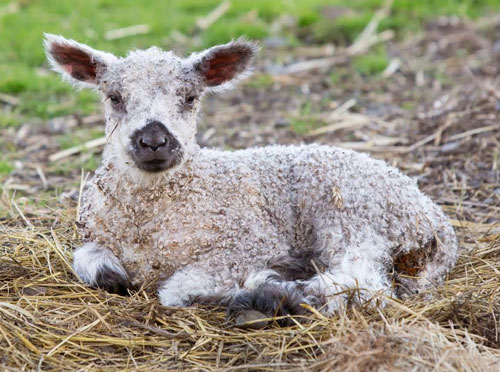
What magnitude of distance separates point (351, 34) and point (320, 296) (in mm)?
8716

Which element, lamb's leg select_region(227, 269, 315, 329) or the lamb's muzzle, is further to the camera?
the lamb's muzzle

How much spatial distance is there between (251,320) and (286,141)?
4218 millimetres

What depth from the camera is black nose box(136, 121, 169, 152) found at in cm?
451

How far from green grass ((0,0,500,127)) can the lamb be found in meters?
5.27

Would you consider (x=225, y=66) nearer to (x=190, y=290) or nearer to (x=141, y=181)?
(x=141, y=181)

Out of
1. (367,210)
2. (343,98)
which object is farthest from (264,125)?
(367,210)

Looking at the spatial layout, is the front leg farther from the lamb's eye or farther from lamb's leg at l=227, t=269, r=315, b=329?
the lamb's eye

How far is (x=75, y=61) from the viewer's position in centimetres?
519

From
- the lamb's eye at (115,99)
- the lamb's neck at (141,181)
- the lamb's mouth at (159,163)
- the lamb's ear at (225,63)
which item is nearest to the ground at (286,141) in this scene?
the lamb's neck at (141,181)

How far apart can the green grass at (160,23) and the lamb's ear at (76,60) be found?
491 cm

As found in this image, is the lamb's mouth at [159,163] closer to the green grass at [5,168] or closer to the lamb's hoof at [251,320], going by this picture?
the lamb's hoof at [251,320]

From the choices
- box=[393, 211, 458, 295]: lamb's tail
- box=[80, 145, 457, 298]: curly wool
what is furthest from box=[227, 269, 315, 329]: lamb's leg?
box=[393, 211, 458, 295]: lamb's tail

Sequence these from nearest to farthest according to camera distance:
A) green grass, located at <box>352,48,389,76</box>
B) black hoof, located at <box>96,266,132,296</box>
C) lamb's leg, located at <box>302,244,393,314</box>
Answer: lamb's leg, located at <box>302,244,393,314</box> < black hoof, located at <box>96,266,132,296</box> < green grass, located at <box>352,48,389,76</box>

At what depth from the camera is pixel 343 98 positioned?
33.1ft
